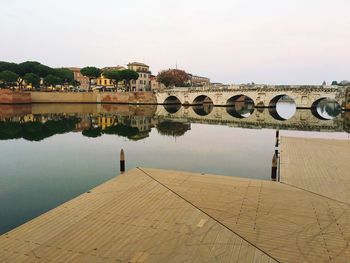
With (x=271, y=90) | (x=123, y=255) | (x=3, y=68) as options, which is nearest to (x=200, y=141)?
(x=123, y=255)

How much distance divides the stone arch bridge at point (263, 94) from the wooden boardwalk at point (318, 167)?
46.6 meters

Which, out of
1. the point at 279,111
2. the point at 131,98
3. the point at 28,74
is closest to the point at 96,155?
the point at 279,111

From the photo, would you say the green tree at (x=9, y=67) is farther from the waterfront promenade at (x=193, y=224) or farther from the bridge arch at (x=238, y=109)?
the waterfront promenade at (x=193, y=224)

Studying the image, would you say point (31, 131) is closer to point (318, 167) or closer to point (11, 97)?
point (318, 167)

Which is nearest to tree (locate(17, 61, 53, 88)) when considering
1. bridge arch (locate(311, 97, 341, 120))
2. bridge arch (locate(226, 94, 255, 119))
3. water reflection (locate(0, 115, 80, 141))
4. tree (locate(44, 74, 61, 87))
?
tree (locate(44, 74, 61, 87))

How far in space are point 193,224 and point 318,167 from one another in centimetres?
1137

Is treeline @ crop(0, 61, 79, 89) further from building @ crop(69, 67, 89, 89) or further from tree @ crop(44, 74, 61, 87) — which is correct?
building @ crop(69, 67, 89, 89)

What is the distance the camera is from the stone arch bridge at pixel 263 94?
70188mm

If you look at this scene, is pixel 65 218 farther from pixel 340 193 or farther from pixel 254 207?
pixel 340 193

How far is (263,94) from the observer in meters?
78.9

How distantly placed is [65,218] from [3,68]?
3885 inches

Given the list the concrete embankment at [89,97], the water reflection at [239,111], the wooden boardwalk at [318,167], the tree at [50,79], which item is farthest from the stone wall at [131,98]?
the wooden boardwalk at [318,167]

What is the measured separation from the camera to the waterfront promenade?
8.48 m

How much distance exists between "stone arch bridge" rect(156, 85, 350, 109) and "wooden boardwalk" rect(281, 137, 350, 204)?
46.6 metres
